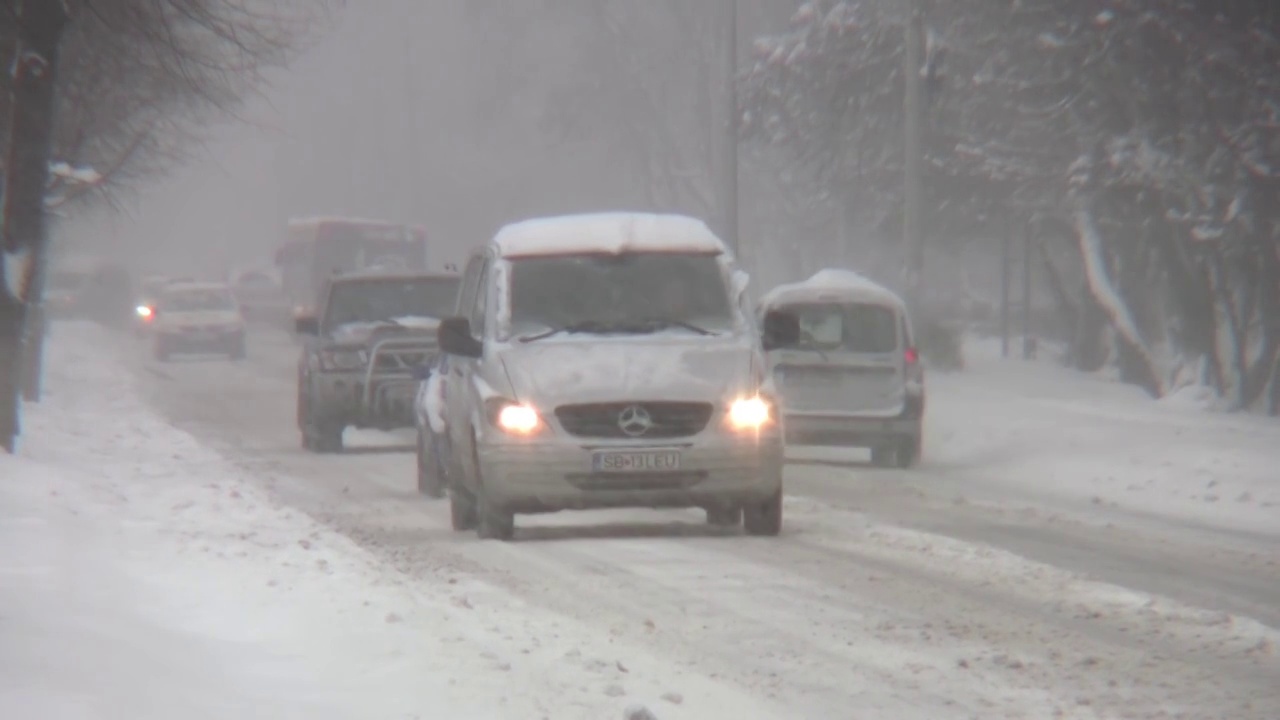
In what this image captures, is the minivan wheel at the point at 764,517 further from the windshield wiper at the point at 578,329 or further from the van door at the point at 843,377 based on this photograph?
the van door at the point at 843,377

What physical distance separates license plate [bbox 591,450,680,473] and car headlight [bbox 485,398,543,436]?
416mm

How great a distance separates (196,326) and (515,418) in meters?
34.6

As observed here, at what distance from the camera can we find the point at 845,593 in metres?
10.8

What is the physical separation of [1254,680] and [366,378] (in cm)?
1345

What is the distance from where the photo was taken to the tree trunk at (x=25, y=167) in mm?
16641

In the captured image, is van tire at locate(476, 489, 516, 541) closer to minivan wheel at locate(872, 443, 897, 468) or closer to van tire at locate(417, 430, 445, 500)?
van tire at locate(417, 430, 445, 500)

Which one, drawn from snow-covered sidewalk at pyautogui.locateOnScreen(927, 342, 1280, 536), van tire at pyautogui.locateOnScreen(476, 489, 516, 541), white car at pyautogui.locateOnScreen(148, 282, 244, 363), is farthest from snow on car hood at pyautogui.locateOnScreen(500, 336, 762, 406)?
white car at pyautogui.locateOnScreen(148, 282, 244, 363)

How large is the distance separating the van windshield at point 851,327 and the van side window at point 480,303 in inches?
233

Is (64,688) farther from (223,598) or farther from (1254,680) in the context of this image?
(1254,680)

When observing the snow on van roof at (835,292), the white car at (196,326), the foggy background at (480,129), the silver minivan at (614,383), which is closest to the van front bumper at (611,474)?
the silver minivan at (614,383)

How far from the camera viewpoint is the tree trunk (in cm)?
1664

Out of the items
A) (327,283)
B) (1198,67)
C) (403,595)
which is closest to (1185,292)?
(1198,67)

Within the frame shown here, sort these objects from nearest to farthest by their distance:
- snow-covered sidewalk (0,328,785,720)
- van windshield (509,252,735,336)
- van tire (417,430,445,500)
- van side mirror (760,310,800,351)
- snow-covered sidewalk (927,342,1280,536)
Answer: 1. snow-covered sidewalk (0,328,785,720)
2. van windshield (509,252,735,336)
3. van side mirror (760,310,800,351)
4. van tire (417,430,445,500)
5. snow-covered sidewalk (927,342,1280,536)

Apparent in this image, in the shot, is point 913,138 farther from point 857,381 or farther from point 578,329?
point 578,329
